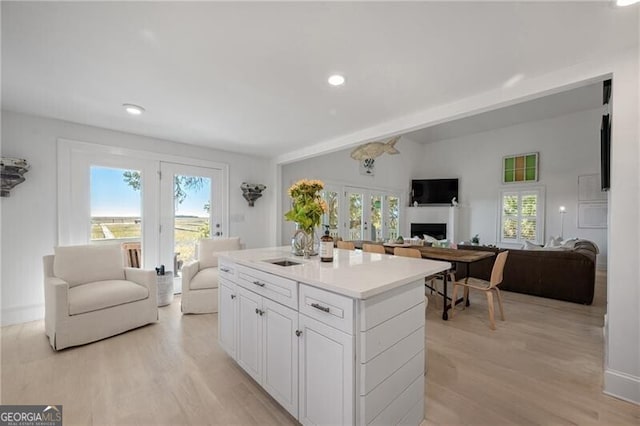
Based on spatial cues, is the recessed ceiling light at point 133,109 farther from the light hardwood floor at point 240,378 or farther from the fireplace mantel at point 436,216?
the fireplace mantel at point 436,216

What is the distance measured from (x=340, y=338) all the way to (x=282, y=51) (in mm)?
1854

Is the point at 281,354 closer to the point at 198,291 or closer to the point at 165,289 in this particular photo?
the point at 198,291

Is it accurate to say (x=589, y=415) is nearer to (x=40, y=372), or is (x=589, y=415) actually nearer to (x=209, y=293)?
(x=209, y=293)

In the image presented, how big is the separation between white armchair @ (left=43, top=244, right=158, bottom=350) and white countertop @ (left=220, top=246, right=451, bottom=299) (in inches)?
58.8

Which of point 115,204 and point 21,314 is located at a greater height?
point 115,204

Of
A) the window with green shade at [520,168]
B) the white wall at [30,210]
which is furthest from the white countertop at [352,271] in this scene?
the window with green shade at [520,168]


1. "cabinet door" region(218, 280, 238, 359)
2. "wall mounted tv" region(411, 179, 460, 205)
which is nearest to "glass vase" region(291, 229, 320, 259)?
"cabinet door" region(218, 280, 238, 359)

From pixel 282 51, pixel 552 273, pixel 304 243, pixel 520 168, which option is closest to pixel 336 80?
pixel 282 51

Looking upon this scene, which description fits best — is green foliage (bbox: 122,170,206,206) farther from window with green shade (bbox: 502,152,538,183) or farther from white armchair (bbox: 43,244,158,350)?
window with green shade (bbox: 502,152,538,183)

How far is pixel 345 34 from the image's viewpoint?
5.69ft

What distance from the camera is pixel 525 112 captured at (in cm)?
642

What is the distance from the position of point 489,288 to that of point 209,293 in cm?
328

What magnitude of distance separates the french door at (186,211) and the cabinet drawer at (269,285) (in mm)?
2427

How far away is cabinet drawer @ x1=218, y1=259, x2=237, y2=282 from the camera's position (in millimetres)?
2191
